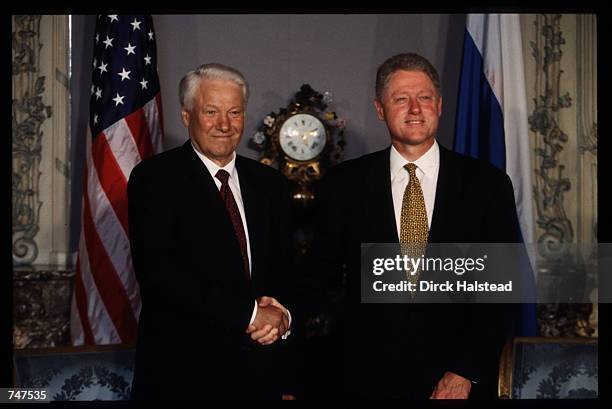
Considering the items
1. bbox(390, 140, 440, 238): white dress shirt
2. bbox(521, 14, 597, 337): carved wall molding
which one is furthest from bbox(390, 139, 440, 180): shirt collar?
bbox(521, 14, 597, 337): carved wall molding

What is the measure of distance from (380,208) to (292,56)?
1400 millimetres

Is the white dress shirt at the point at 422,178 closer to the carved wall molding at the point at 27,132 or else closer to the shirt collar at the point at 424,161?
the shirt collar at the point at 424,161

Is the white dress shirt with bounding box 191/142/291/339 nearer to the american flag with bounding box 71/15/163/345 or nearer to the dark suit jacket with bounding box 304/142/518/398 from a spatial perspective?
the dark suit jacket with bounding box 304/142/518/398

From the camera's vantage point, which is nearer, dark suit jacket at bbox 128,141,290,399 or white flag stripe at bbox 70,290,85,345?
dark suit jacket at bbox 128,141,290,399

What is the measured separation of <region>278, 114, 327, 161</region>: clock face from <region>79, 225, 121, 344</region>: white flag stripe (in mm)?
1036

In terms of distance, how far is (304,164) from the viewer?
379cm

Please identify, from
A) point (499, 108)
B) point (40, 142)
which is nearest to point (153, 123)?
point (40, 142)

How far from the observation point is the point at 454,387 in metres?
2.62

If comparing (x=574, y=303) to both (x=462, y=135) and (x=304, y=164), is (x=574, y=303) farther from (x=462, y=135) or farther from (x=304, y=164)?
(x=304, y=164)

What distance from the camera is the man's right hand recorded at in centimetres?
270

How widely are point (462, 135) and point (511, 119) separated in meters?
0.24

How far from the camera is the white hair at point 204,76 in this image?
2756 millimetres
